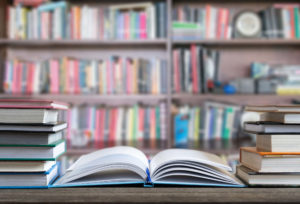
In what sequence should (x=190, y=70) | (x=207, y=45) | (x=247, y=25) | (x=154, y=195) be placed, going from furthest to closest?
1. (x=207, y=45)
2. (x=247, y=25)
3. (x=190, y=70)
4. (x=154, y=195)

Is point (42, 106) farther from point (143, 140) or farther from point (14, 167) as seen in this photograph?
point (143, 140)

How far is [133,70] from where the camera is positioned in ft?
7.89

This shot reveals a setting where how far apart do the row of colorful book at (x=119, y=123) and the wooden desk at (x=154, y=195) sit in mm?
1754

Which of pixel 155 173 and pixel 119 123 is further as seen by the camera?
pixel 119 123

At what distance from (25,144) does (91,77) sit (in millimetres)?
1778

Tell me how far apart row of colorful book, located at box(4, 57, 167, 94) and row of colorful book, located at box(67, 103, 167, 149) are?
5.8 inches

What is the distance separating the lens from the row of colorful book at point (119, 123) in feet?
7.86

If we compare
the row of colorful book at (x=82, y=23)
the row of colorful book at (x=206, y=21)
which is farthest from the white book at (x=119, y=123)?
the row of colorful book at (x=206, y=21)

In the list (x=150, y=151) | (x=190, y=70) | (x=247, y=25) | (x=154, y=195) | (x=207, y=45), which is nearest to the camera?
(x=154, y=195)

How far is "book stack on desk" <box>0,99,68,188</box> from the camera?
66 centimetres

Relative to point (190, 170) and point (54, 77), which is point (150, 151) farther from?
point (190, 170)

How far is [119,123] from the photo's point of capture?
2.40 meters

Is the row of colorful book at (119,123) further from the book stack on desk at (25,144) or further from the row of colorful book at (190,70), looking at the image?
the book stack on desk at (25,144)

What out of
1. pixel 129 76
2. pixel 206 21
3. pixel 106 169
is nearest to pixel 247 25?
pixel 206 21
